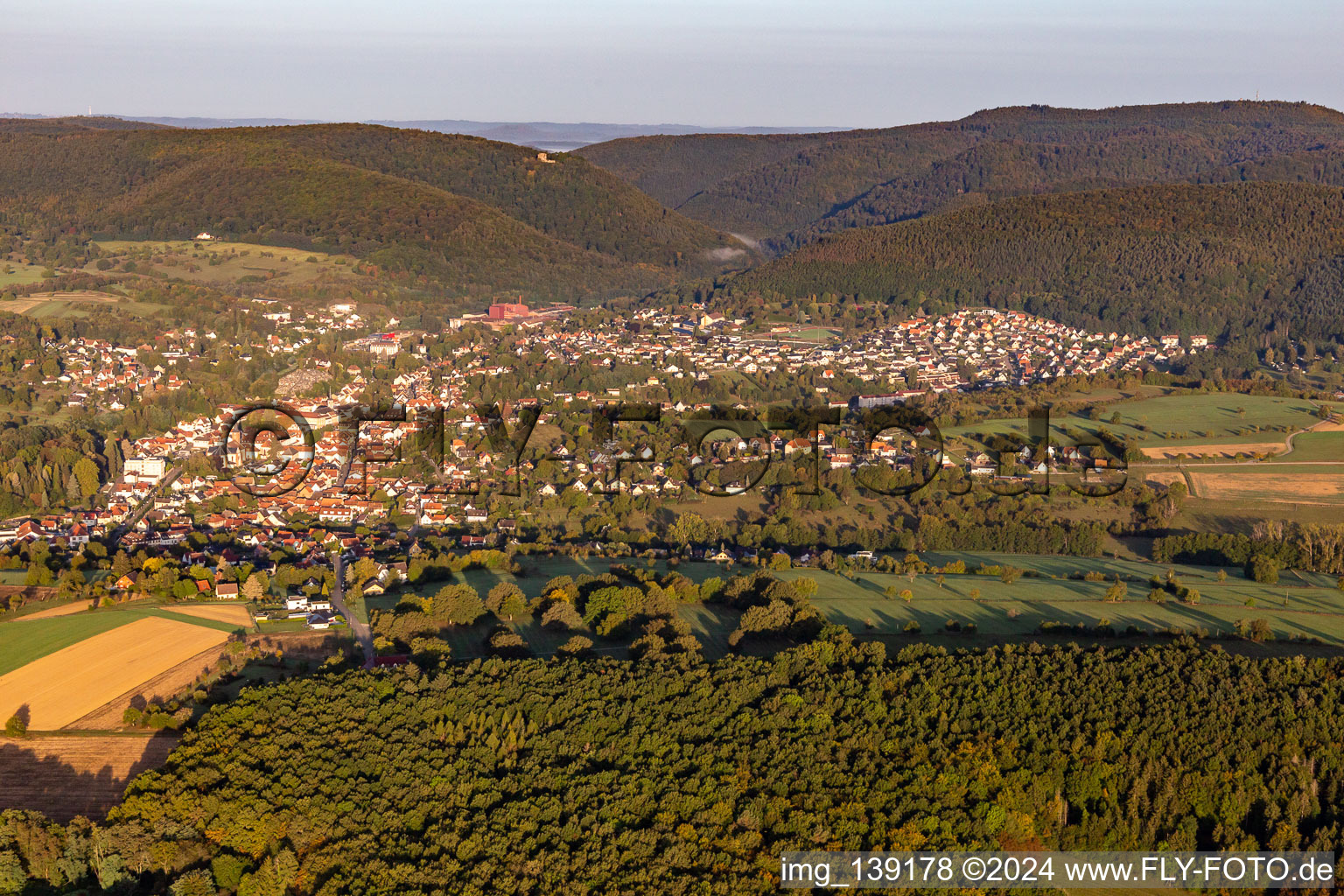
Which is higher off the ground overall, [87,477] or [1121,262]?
[1121,262]

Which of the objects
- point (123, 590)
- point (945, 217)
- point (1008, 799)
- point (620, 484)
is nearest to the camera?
point (1008, 799)

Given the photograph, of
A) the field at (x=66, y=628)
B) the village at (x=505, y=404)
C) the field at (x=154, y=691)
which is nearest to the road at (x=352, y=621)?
the village at (x=505, y=404)

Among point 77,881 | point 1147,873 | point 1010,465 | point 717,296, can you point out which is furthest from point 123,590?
point 717,296

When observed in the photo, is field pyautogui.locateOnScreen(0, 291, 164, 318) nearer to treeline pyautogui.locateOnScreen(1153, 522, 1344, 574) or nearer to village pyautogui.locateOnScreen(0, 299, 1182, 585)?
village pyautogui.locateOnScreen(0, 299, 1182, 585)

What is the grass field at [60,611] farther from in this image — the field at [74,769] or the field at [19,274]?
the field at [19,274]

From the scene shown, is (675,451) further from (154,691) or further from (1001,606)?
(154,691)

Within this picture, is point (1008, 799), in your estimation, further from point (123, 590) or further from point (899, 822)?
point (123, 590)

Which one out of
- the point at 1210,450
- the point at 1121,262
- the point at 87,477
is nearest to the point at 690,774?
the point at 87,477
